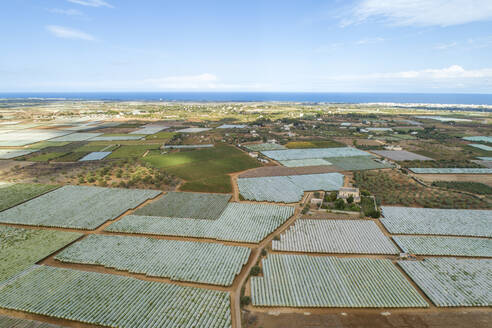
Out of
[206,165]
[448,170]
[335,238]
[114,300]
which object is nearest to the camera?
[114,300]

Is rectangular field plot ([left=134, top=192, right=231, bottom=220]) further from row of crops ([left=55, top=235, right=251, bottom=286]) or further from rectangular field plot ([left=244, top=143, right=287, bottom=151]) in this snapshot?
rectangular field plot ([left=244, top=143, right=287, bottom=151])

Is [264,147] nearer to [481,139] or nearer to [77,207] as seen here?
[77,207]

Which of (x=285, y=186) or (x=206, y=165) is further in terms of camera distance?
(x=206, y=165)

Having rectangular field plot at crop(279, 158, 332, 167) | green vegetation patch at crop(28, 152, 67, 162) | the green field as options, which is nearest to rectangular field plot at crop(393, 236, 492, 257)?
the green field

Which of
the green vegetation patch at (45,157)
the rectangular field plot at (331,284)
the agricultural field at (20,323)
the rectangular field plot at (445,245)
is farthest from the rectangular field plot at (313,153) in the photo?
the green vegetation patch at (45,157)

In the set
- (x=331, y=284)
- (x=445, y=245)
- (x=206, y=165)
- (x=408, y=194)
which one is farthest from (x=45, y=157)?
(x=445, y=245)

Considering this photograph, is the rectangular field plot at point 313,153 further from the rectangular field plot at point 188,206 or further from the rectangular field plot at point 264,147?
the rectangular field plot at point 188,206

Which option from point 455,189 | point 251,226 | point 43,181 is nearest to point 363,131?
point 455,189
